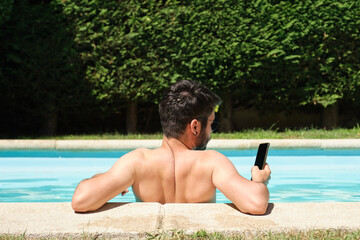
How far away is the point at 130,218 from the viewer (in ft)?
7.14

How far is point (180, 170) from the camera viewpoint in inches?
96.2

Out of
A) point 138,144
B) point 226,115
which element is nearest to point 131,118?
point 226,115

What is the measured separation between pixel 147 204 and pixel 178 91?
0.61m

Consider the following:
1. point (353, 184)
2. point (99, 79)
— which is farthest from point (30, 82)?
point (353, 184)

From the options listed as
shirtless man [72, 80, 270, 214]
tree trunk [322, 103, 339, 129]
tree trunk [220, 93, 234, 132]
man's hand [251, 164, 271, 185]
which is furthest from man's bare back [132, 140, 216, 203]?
tree trunk [322, 103, 339, 129]

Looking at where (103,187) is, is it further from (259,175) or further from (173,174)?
(259,175)

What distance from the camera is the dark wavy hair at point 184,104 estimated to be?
7.70ft

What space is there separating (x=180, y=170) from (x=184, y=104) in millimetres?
370

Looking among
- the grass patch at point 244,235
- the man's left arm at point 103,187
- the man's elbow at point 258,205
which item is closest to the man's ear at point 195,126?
the man's left arm at point 103,187

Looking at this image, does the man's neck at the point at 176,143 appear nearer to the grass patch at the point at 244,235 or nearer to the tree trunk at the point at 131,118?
the grass patch at the point at 244,235

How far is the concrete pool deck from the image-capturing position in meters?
2.04

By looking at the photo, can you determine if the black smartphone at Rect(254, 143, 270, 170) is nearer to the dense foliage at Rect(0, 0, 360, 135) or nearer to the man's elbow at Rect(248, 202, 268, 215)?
the man's elbow at Rect(248, 202, 268, 215)

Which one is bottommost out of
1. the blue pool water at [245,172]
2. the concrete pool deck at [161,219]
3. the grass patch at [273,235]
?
the blue pool water at [245,172]

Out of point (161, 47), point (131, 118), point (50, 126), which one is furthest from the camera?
point (131, 118)
